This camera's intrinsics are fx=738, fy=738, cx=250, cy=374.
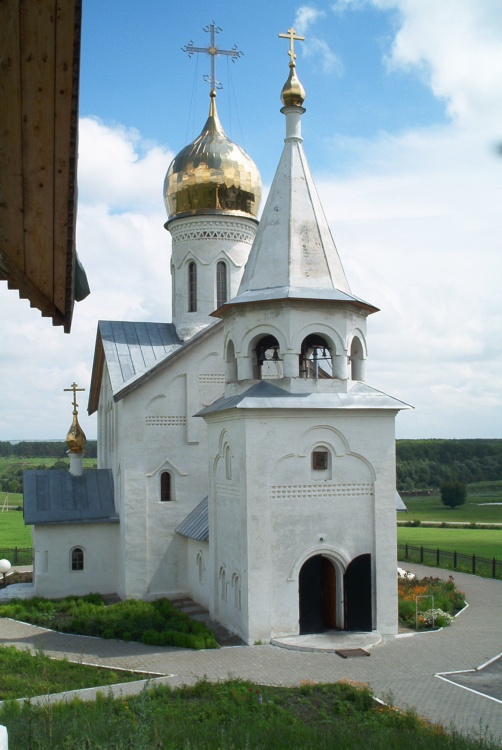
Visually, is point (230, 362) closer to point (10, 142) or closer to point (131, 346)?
point (131, 346)

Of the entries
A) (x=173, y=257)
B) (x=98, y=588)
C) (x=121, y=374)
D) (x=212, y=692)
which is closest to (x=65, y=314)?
(x=212, y=692)

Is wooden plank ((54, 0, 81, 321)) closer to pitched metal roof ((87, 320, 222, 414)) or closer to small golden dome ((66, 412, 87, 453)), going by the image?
pitched metal roof ((87, 320, 222, 414))

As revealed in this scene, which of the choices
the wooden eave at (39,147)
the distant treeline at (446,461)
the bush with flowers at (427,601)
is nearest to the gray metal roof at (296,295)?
the bush with flowers at (427,601)

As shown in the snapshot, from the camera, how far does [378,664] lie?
469 inches

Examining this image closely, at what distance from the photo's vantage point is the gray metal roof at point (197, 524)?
52.1 feet

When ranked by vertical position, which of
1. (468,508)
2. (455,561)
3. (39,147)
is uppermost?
(39,147)

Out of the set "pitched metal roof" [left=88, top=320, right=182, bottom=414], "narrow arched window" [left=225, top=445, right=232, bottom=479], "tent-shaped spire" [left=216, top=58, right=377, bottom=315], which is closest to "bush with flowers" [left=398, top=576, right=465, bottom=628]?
"narrow arched window" [left=225, top=445, right=232, bottom=479]

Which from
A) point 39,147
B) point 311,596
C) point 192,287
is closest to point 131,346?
point 192,287

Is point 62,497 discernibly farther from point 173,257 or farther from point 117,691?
point 117,691

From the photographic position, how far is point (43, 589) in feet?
58.3

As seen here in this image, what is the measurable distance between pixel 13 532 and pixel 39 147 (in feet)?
114

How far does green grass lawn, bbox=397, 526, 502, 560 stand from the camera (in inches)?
1064

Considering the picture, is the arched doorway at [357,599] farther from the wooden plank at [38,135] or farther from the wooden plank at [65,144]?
the wooden plank at [38,135]

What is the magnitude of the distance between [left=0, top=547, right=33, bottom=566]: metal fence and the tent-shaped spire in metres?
14.6
